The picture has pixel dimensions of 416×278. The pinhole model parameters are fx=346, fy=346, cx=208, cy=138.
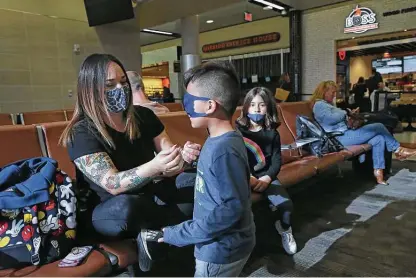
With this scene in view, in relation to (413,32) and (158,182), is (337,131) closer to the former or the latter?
(158,182)

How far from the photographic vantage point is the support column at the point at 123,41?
22.7 feet

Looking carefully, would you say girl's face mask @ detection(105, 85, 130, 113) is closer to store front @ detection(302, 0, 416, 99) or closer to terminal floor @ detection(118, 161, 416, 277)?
terminal floor @ detection(118, 161, 416, 277)

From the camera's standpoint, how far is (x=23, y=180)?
134 centimetres

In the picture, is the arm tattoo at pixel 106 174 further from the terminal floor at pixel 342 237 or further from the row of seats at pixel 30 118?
the row of seats at pixel 30 118

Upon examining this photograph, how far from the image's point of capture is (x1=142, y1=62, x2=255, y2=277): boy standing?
1072 mm

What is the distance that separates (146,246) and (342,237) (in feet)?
5.33

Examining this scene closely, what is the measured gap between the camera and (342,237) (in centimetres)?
245

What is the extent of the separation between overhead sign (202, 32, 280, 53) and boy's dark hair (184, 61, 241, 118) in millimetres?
10096

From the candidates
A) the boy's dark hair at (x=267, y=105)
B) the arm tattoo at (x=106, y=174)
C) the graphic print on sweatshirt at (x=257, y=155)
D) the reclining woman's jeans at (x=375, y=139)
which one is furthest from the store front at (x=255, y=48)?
the arm tattoo at (x=106, y=174)

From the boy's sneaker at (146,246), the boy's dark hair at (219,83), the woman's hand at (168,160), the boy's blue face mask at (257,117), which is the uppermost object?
the boy's dark hair at (219,83)

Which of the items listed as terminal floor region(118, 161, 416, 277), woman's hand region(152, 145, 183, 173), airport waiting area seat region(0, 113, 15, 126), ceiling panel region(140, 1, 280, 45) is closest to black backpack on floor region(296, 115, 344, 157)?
terminal floor region(118, 161, 416, 277)

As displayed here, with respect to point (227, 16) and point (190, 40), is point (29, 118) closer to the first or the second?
point (190, 40)

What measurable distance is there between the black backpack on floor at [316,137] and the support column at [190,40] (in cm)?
481

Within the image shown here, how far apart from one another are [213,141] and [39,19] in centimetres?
607
